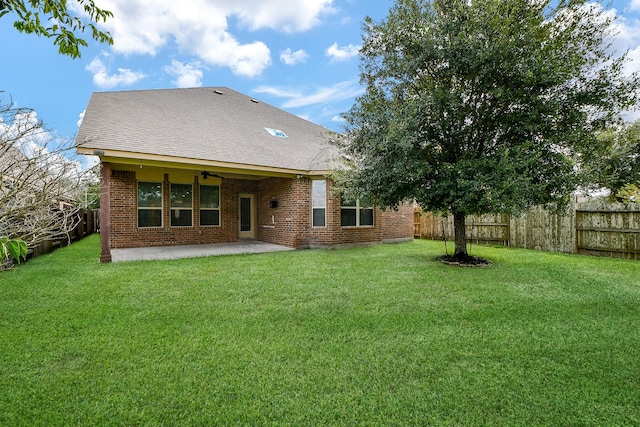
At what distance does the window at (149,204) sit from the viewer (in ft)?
34.6

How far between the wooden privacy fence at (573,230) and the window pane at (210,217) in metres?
7.29

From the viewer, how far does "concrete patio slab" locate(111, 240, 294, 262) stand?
334 inches

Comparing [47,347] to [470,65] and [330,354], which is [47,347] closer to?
[330,354]

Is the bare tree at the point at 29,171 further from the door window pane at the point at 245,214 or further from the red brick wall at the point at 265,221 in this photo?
the door window pane at the point at 245,214

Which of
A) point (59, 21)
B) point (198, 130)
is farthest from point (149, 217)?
point (59, 21)

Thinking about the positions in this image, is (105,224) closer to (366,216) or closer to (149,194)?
(149,194)

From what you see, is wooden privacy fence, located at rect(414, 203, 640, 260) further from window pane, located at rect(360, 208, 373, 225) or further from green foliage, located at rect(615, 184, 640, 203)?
window pane, located at rect(360, 208, 373, 225)

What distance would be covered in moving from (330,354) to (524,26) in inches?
284

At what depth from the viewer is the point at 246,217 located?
12977 mm

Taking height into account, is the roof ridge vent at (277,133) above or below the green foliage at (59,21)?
above

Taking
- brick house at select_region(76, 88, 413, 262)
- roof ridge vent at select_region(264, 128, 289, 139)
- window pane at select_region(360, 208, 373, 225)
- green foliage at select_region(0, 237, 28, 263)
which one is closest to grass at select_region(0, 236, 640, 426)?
green foliage at select_region(0, 237, 28, 263)

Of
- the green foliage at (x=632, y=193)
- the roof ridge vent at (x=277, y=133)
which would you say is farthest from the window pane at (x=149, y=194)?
the green foliage at (x=632, y=193)

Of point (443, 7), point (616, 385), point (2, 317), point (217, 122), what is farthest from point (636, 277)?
point (217, 122)

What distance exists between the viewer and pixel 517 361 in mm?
2924
